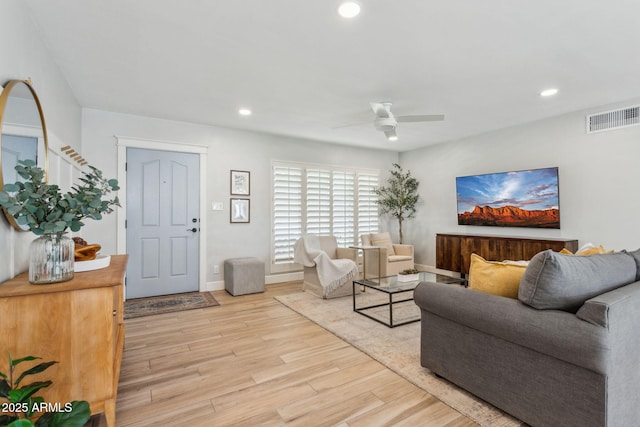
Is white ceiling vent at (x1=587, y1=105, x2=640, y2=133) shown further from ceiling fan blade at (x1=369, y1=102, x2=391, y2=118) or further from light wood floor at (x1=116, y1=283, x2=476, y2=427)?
light wood floor at (x1=116, y1=283, x2=476, y2=427)

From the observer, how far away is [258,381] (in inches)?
91.5

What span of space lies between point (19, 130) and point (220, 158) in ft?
10.3

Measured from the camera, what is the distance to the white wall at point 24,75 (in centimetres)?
177

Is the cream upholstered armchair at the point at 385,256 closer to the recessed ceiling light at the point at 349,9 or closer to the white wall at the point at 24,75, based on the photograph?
the recessed ceiling light at the point at 349,9

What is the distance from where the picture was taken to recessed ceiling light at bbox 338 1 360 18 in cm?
211

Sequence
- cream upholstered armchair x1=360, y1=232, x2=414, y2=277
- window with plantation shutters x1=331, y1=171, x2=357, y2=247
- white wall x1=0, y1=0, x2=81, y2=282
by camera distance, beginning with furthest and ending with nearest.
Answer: window with plantation shutters x1=331, y1=171, x2=357, y2=247 < cream upholstered armchair x1=360, y1=232, x2=414, y2=277 < white wall x1=0, y1=0, x2=81, y2=282

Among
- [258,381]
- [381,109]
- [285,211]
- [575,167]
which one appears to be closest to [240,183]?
[285,211]

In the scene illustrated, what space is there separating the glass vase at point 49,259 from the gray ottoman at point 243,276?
296 cm

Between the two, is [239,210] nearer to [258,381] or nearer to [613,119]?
[258,381]

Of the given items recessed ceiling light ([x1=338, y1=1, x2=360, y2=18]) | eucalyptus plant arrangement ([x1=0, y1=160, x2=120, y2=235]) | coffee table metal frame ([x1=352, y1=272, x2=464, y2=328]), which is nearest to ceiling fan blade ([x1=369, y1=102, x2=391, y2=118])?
recessed ceiling light ([x1=338, y1=1, x2=360, y2=18])

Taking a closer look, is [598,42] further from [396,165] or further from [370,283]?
[396,165]

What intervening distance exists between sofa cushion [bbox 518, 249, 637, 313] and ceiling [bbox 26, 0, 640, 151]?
1684 millimetres

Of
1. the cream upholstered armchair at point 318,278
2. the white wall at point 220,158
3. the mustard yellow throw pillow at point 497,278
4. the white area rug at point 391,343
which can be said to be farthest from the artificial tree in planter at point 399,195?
the mustard yellow throw pillow at point 497,278

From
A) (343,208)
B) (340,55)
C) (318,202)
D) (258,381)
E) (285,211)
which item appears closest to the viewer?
(258,381)
